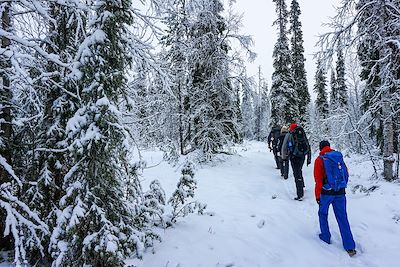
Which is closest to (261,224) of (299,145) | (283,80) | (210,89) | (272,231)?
(272,231)

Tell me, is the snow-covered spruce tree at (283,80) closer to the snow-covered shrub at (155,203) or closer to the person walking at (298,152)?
the person walking at (298,152)

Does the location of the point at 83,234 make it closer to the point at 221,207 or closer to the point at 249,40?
the point at 221,207

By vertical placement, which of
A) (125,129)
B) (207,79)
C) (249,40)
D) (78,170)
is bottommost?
(78,170)

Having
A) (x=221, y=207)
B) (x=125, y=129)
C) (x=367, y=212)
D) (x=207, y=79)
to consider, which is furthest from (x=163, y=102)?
(x=125, y=129)

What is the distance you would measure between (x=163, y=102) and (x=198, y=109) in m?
3.90

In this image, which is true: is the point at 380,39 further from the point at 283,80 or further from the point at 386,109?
the point at 283,80

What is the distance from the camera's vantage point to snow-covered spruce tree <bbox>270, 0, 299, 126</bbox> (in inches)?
1076

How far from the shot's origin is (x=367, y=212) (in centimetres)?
783

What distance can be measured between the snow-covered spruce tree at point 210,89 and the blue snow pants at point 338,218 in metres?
8.26

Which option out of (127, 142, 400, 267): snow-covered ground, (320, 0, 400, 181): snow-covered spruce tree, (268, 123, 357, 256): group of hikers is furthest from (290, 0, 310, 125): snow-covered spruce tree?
(268, 123, 357, 256): group of hikers

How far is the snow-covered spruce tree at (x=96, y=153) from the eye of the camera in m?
3.96

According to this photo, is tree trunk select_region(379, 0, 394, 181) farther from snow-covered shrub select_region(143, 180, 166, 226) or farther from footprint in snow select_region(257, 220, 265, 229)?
snow-covered shrub select_region(143, 180, 166, 226)

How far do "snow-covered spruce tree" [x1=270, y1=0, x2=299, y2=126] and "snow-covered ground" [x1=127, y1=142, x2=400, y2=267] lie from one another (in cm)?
1722

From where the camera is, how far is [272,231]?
6.81m
